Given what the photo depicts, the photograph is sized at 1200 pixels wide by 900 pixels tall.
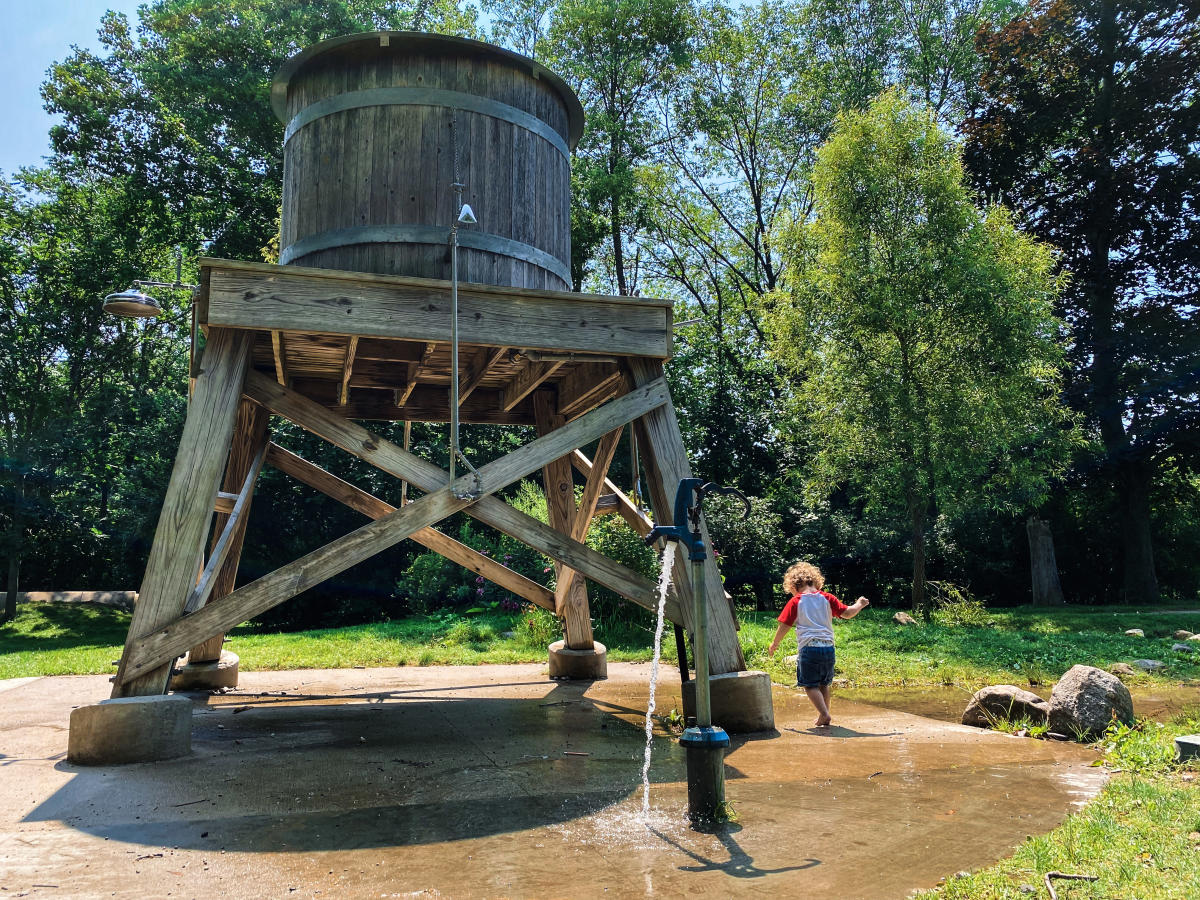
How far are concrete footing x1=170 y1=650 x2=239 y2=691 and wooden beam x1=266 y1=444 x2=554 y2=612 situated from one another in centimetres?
205

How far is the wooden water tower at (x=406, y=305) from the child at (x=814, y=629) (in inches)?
30.2

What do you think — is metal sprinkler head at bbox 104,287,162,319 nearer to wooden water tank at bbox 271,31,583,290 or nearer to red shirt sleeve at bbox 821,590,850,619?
wooden water tank at bbox 271,31,583,290

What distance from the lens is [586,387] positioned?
8.02 m

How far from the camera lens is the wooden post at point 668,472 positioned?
615 centimetres

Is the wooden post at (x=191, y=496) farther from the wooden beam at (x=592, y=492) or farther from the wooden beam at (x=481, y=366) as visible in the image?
the wooden beam at (x=592, y=492)

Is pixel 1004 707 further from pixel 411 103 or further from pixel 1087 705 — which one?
pixel 411 103

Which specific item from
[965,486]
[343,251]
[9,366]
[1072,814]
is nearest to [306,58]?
[343,251]

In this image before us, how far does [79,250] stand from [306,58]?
788 inches

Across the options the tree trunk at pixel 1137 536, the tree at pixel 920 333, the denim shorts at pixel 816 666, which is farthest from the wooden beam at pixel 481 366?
the tree trunk at pixel 1137 536

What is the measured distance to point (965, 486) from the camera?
663 inches

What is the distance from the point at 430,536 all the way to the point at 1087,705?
5.52m

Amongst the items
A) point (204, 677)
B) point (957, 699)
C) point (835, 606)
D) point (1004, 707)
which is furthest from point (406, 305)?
point (957, 699)

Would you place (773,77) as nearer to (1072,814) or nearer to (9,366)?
(9,366)

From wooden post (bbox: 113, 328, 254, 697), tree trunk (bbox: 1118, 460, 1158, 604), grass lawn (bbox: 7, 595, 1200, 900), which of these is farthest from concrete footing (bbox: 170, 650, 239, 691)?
tree trunk (bbox: 1118, 460, 1158, 604)
